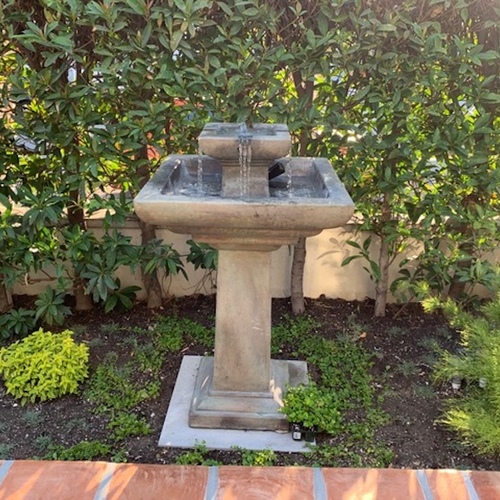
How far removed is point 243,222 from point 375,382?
5.00 feet

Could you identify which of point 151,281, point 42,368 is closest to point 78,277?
point 151,281

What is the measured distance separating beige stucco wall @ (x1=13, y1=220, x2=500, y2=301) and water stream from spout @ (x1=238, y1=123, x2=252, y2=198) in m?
1.51

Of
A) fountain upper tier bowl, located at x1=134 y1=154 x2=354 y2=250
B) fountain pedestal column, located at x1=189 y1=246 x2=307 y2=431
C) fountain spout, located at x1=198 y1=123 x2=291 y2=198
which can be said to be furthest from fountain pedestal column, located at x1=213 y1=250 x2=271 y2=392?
fountain spout, located at x1=198 y1=123 x2=291 y2=198

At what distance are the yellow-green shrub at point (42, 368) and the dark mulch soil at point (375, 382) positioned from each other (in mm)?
75

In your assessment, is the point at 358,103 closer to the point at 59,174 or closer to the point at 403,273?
the point at 403,273

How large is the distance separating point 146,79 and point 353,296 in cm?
212

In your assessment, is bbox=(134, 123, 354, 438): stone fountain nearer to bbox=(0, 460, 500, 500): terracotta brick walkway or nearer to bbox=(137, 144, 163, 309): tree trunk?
bbox=(0, 460, 500, 500): terracotta brick walkway

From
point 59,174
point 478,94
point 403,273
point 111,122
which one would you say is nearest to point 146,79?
point 111,122

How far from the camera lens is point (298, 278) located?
12.4 ft

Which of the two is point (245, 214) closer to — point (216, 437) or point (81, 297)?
point (216, 437)

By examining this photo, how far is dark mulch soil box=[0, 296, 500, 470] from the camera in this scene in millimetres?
2631

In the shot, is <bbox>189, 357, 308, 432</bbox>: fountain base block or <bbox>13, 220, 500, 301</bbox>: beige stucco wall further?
<bbox>13, 220, 500, 301</bbox>: beige stucco wall

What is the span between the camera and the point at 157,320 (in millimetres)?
3771

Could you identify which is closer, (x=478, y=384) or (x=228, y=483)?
(x=228, y=483)
